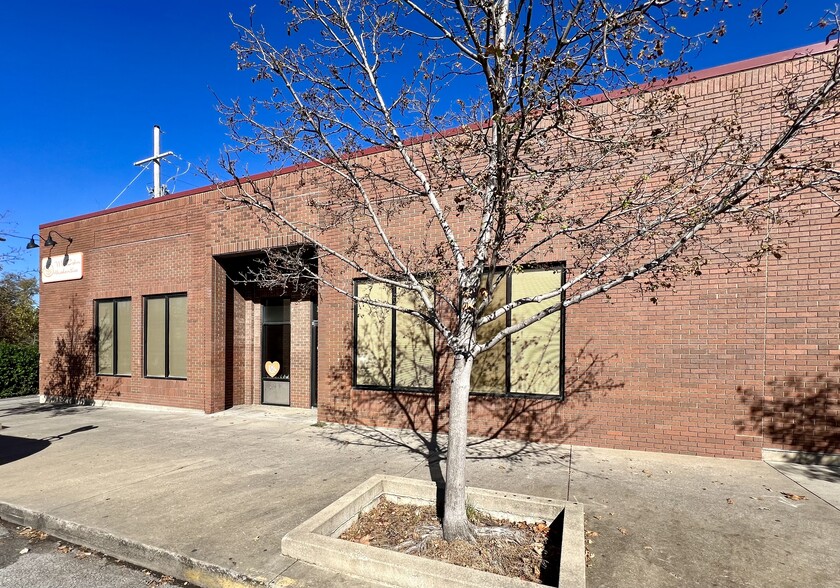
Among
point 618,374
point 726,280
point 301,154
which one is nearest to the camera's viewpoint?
point 301,154

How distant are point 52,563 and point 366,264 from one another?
5.91 m

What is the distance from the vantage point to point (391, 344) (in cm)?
875

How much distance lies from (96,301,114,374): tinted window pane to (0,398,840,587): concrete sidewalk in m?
4.21

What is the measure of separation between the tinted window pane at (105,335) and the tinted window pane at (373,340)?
8330 mm

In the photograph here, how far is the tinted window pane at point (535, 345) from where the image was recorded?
24.7 feet

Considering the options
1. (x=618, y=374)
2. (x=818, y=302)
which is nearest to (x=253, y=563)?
(x=618, y=374)

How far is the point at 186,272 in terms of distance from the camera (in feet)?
37.5

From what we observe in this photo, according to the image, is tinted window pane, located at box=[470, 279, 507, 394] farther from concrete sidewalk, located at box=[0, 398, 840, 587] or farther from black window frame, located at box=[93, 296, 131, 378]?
black window frame, located at box=[93, 296, 131, 378]

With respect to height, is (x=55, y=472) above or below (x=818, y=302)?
below

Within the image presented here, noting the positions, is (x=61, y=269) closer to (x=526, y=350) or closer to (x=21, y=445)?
(x=21, y=445)

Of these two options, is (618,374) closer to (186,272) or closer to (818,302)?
(818,302)

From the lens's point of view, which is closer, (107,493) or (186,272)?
(107,493)

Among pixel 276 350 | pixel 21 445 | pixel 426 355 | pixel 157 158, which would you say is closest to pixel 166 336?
pixel 276 350

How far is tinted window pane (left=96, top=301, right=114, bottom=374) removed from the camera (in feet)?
42.0
